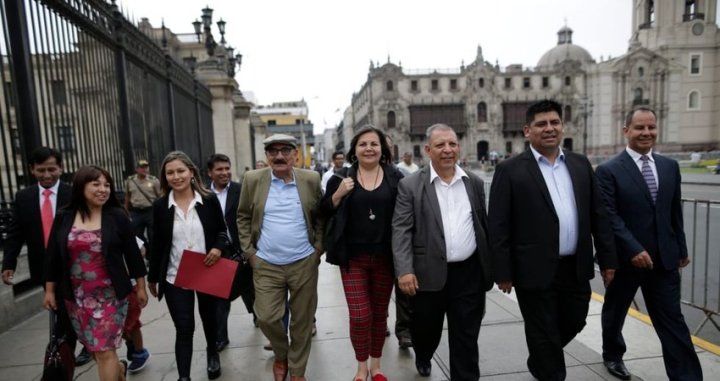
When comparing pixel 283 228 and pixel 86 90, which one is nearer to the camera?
pixel 283 228

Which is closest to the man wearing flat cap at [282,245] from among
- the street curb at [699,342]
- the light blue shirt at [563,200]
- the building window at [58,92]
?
the light blue shirt at [563,200]

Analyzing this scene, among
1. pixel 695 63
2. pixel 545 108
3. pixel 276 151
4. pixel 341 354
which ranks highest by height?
pixel 695 63

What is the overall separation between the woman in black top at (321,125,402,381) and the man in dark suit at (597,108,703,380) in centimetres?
178

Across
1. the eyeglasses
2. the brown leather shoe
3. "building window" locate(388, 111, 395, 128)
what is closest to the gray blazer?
the eyeglasses

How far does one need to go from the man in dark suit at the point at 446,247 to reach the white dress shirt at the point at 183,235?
5.39 ft

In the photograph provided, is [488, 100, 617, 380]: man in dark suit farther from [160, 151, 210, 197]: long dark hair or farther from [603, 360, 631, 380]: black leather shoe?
[160, 151, 210, 197]: long dark hair

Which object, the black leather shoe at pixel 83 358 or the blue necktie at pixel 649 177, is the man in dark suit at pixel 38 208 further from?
the blue necktie at pixel 649 177

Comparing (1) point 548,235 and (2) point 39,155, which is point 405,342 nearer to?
(1) point 548,235

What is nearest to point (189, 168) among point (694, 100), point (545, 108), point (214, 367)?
point (214, 367)

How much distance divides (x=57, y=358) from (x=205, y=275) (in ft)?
3.55

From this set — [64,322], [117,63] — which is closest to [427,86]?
Answer: [117,63]

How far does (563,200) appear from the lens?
297 centimetres

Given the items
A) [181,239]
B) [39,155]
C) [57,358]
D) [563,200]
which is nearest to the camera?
[57,358]

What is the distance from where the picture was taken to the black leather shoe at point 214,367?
11.6ft
